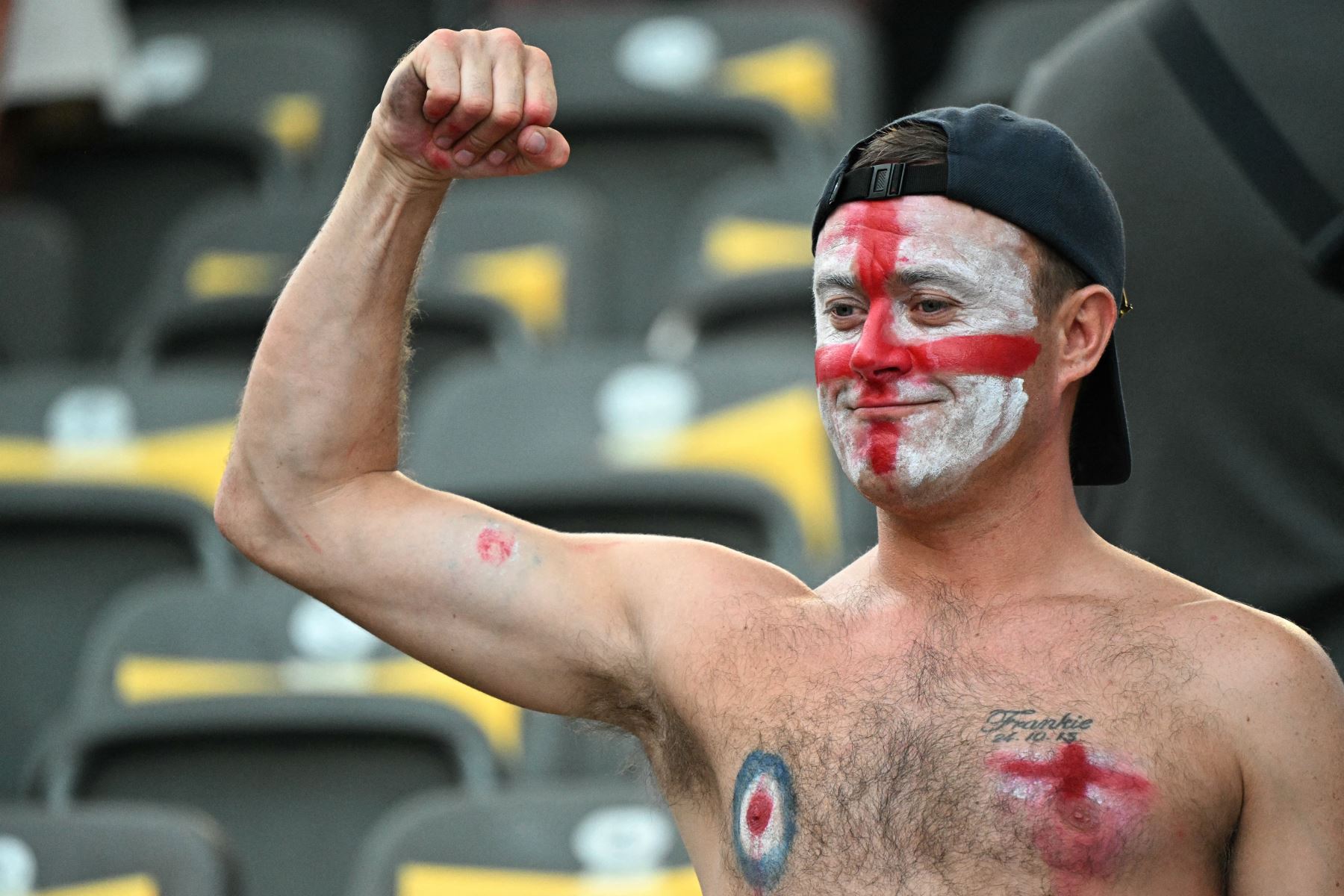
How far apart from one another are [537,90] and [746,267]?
3079 mm

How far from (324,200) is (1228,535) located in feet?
13.0

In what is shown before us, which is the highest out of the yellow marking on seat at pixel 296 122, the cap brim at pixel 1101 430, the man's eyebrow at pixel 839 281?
the yellow marking on seat at pixel 296 122

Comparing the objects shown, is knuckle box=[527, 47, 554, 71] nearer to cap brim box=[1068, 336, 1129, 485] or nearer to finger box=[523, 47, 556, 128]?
finger box=[523, 47, 556, 128]

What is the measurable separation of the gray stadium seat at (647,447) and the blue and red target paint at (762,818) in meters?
1.73

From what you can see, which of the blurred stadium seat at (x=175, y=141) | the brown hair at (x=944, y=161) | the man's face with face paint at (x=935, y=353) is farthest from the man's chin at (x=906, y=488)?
the blurred stadium seat at (x=175, y=141)

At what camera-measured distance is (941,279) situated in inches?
79.3

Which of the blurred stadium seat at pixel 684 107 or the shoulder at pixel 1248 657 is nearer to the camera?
the shoulder at pixel 1248 657

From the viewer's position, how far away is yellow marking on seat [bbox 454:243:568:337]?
5141mm

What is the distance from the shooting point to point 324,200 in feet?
19.0

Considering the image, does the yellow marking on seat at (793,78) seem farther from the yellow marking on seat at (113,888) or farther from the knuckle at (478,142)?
the knuckle at (478,142)

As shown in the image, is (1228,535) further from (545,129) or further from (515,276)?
(515,276)

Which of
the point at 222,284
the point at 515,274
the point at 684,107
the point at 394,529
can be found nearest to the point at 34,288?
the point at 222,284

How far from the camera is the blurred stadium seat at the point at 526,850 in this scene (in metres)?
2.99

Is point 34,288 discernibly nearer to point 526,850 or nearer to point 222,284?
point 222,284
